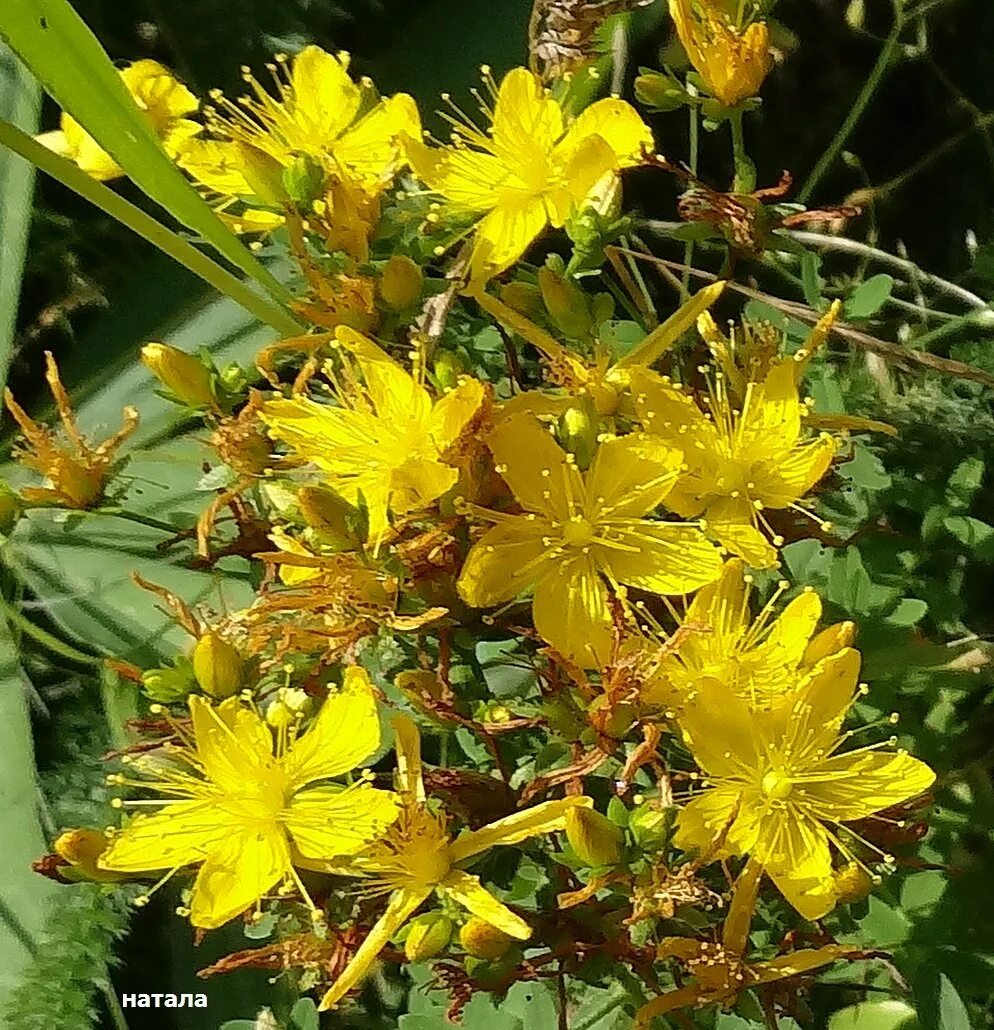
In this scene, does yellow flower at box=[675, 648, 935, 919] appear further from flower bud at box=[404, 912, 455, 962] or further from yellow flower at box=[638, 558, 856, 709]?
flower bud at box=[404, 912, 455, 962]

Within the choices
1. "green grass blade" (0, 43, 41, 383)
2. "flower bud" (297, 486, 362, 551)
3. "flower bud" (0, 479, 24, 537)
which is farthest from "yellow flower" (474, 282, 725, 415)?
"green grass blade" (0, 43, 41, 383)

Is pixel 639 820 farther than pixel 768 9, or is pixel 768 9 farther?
pixel 768 9

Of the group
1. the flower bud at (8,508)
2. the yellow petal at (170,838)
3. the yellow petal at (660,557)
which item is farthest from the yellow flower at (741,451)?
the flower bud at (8,508)

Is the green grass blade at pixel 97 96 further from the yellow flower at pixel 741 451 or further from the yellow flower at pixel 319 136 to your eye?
the yellow flower at pixel 741 451

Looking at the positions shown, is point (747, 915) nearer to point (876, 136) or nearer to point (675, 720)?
point (675, 720)

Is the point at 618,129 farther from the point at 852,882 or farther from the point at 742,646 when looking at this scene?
the point at 852,882

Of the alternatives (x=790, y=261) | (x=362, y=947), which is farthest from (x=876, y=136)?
(x=362, y=947)

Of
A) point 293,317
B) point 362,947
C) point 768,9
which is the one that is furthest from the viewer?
point 293,317
